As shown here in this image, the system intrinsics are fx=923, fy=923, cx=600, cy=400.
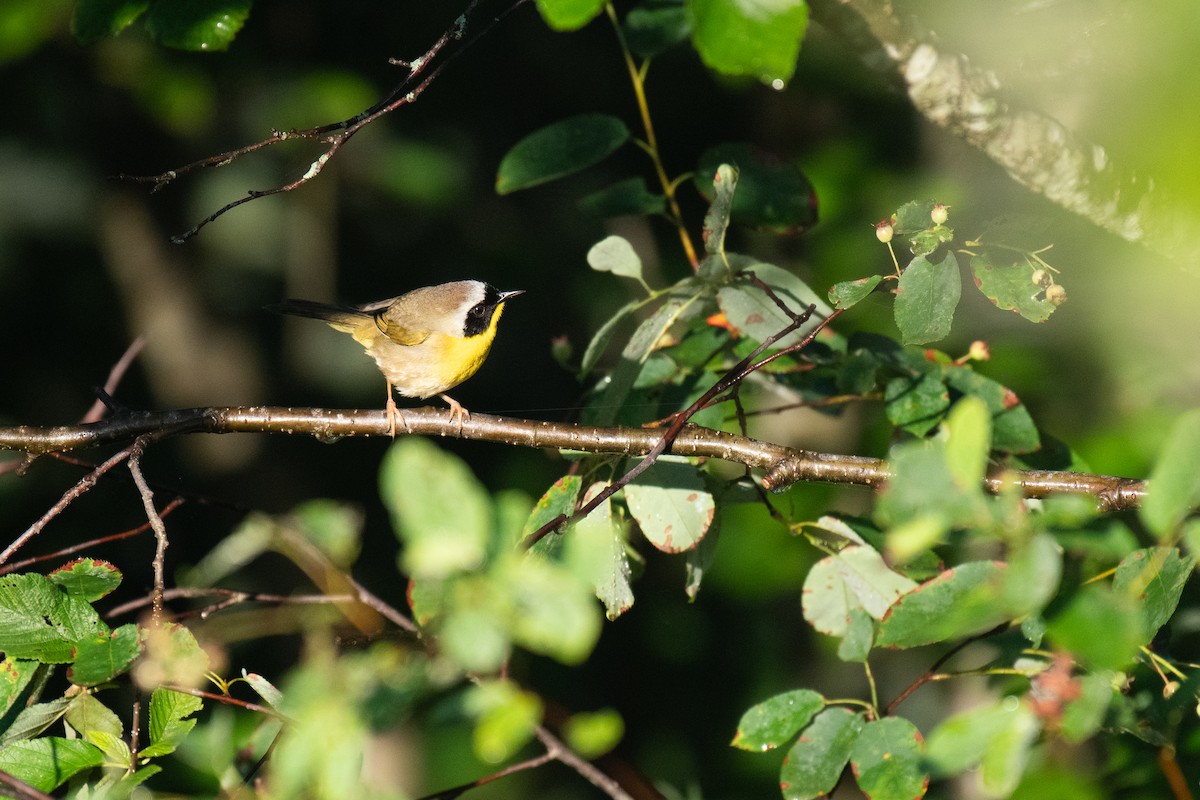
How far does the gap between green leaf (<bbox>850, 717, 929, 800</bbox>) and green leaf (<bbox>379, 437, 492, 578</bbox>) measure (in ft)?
3.05

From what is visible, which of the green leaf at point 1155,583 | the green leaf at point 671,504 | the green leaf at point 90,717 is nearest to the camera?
the green leaf at point 1155,583

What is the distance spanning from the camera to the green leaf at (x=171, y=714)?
4.57 ft

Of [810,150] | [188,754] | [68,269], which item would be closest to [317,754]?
[188,754]

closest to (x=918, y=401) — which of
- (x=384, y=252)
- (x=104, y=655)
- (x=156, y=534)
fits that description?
(x=156, y=534)

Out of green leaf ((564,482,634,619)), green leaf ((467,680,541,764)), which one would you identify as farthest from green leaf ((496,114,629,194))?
green leaf ((467,680,541,764))

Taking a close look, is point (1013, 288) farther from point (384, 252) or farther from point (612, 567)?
point (384, 252)

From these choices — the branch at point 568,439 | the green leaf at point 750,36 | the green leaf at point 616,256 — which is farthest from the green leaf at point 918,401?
the green leaf at point 750,36

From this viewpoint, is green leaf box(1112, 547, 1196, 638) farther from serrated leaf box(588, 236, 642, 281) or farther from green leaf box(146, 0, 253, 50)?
green leaf box(146, 0, 253, 50)

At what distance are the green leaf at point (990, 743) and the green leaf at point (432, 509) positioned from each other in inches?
17.5

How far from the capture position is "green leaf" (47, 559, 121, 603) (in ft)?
4.83

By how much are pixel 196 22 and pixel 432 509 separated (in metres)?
1.40

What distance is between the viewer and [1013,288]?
4.98 feet

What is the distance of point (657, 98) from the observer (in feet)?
15.3

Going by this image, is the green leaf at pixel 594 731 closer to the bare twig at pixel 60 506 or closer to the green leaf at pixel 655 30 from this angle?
the bare twig at pixel 60 506
